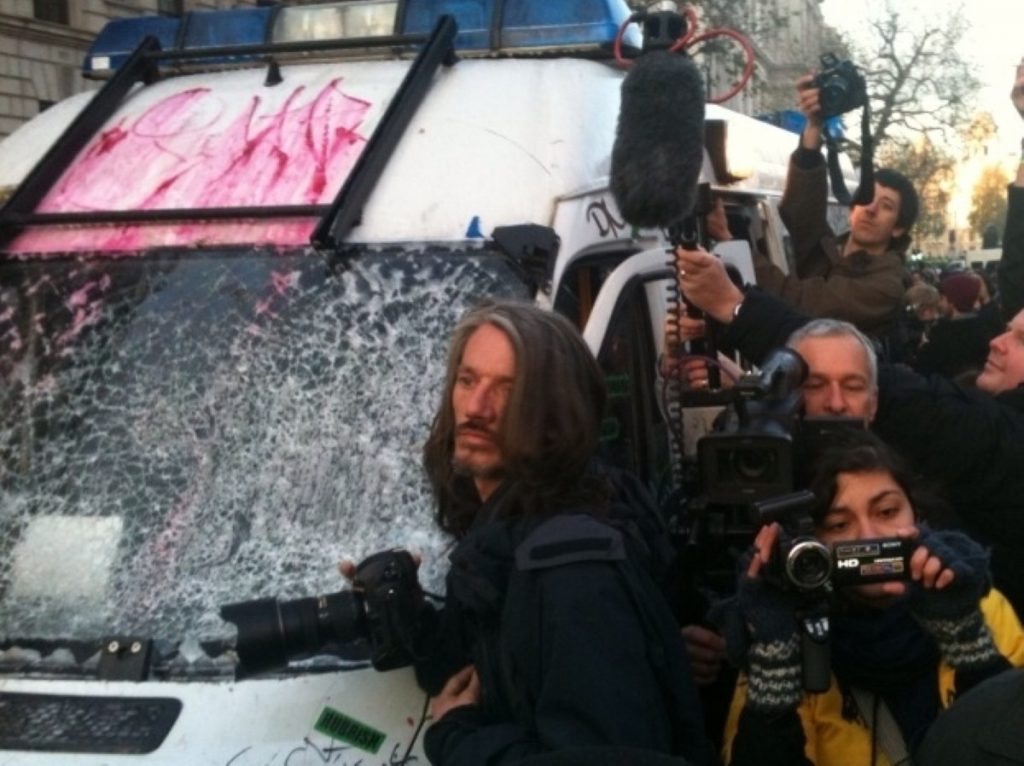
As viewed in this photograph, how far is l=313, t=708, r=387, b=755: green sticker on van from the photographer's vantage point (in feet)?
10.2

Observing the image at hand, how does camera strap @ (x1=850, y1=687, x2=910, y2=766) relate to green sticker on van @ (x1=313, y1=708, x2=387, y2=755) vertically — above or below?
above

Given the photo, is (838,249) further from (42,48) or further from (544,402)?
(42,48)

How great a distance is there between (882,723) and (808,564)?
45 cm

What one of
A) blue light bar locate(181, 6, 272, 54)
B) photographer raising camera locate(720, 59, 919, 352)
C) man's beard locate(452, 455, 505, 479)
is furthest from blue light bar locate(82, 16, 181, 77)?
man's beard locate(452, 455, 505, 479)

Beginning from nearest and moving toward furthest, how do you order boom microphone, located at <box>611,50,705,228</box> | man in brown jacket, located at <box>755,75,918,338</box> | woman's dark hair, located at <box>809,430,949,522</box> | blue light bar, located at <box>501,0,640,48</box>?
woman's dark hair, located at <box>809,430,949,522</box> → boom microphone, located at <box>611,50,705,228</box> → blue light bar, located at <box>501,0,640,48</box> → man in brown jacket, located at <box>755,75,918,338</box>

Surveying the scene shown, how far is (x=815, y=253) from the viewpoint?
6.32 m

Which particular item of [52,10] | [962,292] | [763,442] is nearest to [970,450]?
[763,442]

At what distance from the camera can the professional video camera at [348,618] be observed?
299cm

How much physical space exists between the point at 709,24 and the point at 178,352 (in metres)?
23.1

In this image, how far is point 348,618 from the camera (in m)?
3.02

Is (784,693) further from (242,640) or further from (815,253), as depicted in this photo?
(815,253)

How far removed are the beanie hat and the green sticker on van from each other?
8.79 metres

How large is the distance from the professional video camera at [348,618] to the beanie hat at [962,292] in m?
8.81

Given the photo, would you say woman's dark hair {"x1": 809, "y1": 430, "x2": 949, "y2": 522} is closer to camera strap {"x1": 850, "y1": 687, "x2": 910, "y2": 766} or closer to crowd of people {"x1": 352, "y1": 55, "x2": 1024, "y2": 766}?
crowd of people {"x1": 352, "y1": 55, "x2": 1024, "y2": 766}
